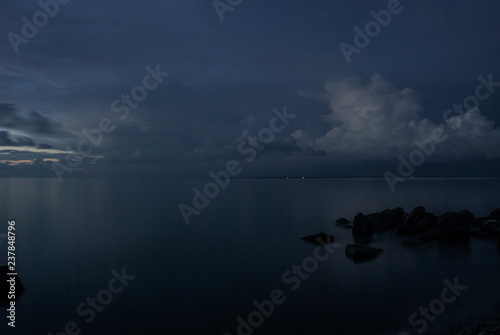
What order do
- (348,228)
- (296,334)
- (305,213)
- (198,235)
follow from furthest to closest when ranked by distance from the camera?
(305,213)
(348,228)
(198,235)
(296,334)

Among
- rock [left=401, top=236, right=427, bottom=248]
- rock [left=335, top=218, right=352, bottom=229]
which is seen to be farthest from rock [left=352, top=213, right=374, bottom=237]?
rock [left=401, top=236, right=427, bottom=248]

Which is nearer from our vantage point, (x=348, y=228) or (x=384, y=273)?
(x=384, y=273)

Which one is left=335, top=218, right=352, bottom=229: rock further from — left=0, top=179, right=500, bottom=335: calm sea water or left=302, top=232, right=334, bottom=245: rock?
left=302, top=232, right=334, bottom=245: rock

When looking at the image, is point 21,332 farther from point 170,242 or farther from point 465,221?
point 465,221

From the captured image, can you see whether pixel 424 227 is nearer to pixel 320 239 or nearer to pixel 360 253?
pixel 320 239

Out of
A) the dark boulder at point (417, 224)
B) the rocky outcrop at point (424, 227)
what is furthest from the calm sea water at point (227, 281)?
the dark boulder at point (417, 224)

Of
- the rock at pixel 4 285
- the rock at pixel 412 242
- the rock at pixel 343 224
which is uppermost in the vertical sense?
the rock at pixel 4 285

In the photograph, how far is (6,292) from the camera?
1825 cm

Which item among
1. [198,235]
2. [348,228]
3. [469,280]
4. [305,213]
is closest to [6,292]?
[198,235]

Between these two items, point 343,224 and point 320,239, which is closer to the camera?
point 320,239

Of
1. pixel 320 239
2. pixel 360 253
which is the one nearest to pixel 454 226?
pixel 320 239

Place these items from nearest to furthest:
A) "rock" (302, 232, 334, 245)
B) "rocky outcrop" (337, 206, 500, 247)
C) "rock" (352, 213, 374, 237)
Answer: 1. "rock" (302, 232, 334, 245)
2. "rocky outcrop" (337, 206, 500, 247)
3. "rock" (352, 213, 374, 237)

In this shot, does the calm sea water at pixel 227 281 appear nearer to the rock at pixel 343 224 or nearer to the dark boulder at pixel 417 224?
the dark boulder at pixel 417 224

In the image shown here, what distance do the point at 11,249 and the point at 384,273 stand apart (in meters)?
34.7
